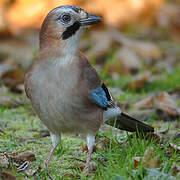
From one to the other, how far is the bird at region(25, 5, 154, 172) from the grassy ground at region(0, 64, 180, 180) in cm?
15

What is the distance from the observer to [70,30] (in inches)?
144

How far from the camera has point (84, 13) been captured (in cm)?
370

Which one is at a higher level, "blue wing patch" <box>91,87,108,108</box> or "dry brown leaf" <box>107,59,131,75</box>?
"blue wing patch" <box>91,87,108,108</box>

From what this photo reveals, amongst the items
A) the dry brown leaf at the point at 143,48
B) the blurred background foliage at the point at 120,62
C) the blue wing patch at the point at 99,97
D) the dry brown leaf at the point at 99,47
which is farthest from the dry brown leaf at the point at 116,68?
the blue wing patch at the point at 99,97

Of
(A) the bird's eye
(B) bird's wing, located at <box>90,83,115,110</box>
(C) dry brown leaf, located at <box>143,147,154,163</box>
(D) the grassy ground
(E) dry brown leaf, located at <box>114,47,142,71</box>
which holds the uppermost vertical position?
(A) the bird's eye

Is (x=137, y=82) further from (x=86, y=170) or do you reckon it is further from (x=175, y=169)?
(x=175, y=169)

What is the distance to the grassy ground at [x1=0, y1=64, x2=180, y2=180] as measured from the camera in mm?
3182

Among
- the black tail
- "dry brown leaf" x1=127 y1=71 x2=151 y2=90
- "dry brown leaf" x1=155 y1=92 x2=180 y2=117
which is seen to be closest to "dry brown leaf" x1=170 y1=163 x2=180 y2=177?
the black tail

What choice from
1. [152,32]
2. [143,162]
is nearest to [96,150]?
[143,162]

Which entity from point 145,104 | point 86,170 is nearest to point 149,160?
point 86,170

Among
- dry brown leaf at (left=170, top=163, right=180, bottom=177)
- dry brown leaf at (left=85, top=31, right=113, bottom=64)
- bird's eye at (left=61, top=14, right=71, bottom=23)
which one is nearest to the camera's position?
dry brown leaf at (left=170, top=163, right=180, bottom=177)

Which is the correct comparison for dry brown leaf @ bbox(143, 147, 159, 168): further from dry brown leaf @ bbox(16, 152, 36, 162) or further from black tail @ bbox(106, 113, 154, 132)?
dry brown leaf @ bbox(16, 152, 36, 162)

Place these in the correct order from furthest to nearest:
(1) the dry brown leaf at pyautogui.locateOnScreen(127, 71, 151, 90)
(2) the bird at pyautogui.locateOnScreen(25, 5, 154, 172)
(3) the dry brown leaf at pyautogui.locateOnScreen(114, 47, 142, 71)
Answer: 1. (3) the dry brown leaf at pyautogui.locateOnScreen(114, 47, 142, 71)
2. (1) the dry brown leaf at pyautogui.locateOnScreen(127, 71, 151, 90)
3. (2) the bird at pyautogui.locateOnScreen(25, 5, 154, 172)

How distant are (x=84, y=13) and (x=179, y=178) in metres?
1.47
